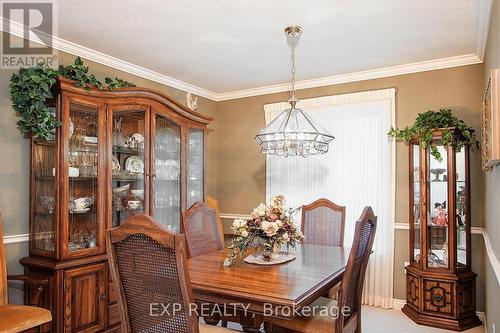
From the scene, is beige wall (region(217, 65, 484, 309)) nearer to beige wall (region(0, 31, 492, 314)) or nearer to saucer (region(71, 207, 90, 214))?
beige wall (region(0, 31, 492, 314))

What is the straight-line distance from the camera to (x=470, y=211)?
3.48 metres

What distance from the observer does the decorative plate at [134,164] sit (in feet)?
11.1

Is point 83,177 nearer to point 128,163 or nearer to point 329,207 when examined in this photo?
point 128,163

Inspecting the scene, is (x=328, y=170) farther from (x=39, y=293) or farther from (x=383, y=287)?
(x=39, y=293)

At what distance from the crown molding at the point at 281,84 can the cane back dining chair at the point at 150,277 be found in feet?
7.50

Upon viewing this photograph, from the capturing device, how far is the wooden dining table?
5.79ft

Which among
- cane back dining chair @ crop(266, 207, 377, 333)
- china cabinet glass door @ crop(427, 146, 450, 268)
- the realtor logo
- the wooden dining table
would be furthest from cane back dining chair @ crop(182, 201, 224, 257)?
china cabinet glass door @ crop(427, 146, 450, 268)

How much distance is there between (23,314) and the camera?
2.28 metres

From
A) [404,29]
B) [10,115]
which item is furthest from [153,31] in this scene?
[404,29]

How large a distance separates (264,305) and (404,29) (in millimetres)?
2530

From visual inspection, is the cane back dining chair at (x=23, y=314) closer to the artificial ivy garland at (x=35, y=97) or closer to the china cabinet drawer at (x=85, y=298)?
the china cabinet drawer at (x=85, y=298)

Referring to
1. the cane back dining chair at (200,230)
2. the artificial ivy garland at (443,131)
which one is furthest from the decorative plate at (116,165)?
the artificial ivy garland at (443,131)

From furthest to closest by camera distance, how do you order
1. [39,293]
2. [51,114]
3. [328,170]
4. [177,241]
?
1. [328,170]
2. [51,114]
3. [39,293]
4. [177,241]

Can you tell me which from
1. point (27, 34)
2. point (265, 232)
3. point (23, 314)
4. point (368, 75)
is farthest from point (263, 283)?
point (368, 75)
